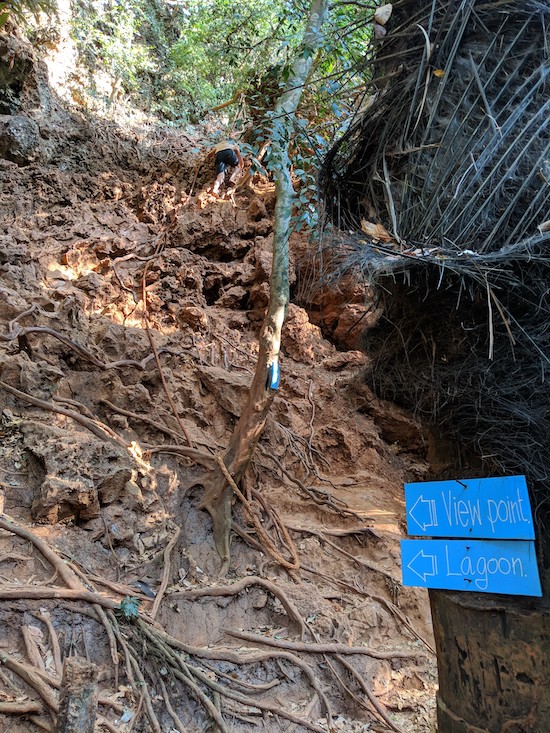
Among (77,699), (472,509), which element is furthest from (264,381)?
(472,509)

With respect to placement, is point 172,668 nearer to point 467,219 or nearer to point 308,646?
point 308,646

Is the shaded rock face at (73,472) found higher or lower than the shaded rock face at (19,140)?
lower

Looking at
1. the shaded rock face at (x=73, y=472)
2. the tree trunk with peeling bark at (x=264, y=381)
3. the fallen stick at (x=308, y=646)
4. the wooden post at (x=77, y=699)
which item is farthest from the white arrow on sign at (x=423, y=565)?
the tree trunk with peeling bark at (x=264, y=381)

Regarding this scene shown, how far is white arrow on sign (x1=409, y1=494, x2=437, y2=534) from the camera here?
175 cm

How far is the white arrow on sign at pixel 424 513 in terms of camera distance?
1750mm

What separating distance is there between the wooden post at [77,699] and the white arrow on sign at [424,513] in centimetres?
129

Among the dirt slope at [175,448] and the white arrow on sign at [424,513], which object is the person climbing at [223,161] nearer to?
the dirt slope at [175,448]

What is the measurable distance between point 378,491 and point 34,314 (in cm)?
423

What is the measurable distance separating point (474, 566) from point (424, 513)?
8.8 inches

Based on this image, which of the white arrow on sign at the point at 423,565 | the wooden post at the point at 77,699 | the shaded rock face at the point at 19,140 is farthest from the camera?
the shaded rock face at the point at 19,140

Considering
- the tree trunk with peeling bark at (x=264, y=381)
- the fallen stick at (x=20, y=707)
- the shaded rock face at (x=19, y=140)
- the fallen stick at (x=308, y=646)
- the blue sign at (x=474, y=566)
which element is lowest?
the fallen stick at (x=20, y=707)

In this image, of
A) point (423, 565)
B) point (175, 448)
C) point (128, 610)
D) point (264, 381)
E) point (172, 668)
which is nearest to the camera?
point (423, 565)

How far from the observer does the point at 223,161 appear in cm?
830

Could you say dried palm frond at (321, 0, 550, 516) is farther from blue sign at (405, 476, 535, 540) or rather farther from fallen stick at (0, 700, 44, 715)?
fallen stick at (0, 700, 44, 715)
